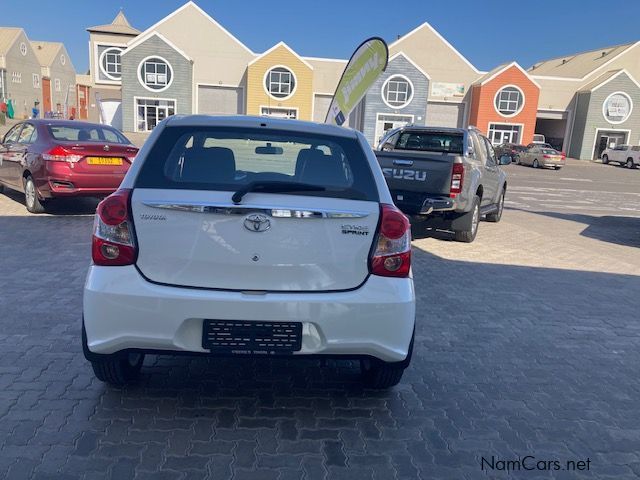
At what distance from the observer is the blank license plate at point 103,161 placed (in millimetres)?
9008

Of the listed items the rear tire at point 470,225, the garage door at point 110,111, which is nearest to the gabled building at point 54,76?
the garage door at point 110,111

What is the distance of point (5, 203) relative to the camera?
1049 cm

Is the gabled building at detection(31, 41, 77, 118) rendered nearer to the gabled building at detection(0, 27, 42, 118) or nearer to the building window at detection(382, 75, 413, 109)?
the gabled building at detection(0, 27, 42, 118)

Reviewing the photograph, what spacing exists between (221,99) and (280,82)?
538 cm

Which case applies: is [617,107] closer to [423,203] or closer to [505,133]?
[505,133]

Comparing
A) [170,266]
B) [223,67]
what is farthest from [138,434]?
[223,67]

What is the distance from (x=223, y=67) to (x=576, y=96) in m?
31.3

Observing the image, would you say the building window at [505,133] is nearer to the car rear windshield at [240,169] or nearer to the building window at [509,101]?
the building window at [509,101]

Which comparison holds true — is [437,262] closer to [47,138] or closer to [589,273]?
[589,273]

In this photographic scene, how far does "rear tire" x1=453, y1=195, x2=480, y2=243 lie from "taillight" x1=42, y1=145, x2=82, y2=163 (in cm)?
632

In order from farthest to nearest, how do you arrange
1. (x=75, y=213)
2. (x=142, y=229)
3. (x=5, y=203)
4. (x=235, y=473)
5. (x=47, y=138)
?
1. (x=5, y=203)
2. (x=75, y=213)
3. (x=47, y=138)
4. (x=142, y=229)
5. (x=235, y=473)

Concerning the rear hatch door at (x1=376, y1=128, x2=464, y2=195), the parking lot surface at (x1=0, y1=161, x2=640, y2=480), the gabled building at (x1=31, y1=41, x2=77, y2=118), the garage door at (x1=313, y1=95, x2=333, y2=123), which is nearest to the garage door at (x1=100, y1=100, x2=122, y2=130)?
the gabled building at (x1=31, y1=41, x2=77, y2=118)

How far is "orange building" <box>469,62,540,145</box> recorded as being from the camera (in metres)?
45.8

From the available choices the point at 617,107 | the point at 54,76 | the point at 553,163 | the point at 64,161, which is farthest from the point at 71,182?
the point at 54,76
